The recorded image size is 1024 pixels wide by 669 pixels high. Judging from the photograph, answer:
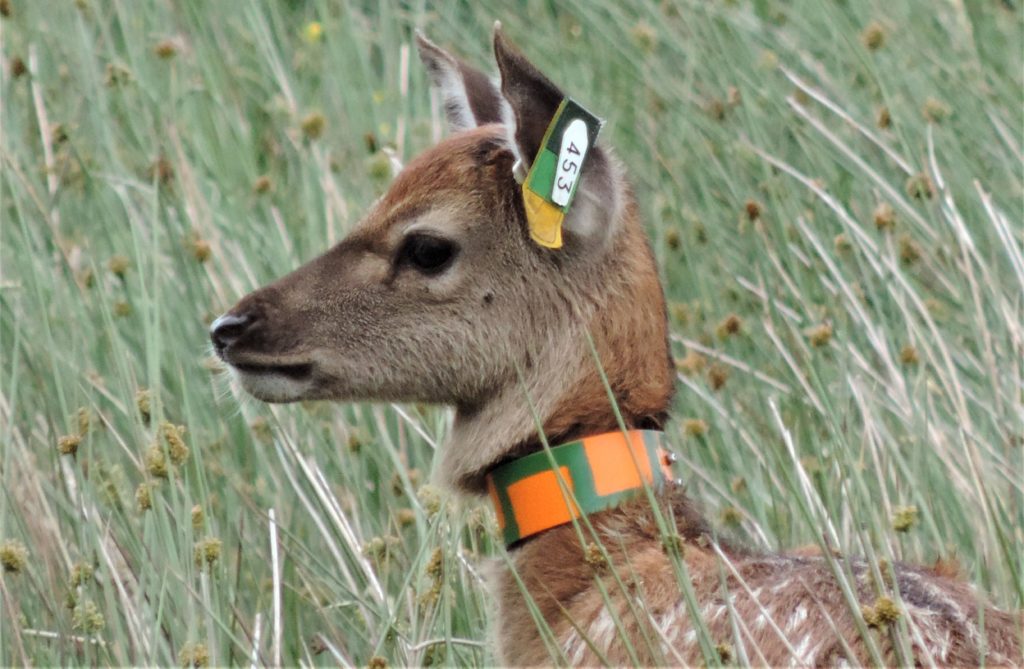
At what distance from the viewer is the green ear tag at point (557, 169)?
3176 mm

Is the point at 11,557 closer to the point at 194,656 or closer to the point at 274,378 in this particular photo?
the point at 194,656

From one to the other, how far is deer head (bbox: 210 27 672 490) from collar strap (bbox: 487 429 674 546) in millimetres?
175

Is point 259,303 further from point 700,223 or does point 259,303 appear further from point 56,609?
point 700,223

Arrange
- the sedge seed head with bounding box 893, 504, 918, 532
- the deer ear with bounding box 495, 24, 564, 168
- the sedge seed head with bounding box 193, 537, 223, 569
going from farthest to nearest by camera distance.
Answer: the sedge seed head with bounding box 193, 537, 223, 569, the deer ear with bounding box 495, 24, 564, 168, the sedge seed head with bounding box 893, 504, 918, 532

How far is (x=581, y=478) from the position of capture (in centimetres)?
314

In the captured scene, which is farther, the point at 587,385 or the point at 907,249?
the point at 907,249

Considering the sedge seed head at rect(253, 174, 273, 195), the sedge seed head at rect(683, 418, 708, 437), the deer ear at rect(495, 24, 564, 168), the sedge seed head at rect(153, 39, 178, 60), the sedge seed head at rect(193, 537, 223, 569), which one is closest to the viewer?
the deer ear at rect(495, 24, 564, 168)

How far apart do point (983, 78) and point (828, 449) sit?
5.62 feet

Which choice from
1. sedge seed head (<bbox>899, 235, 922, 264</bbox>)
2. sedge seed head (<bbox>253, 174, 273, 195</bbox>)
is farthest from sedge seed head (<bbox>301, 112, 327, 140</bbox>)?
sedge seed head (<bbox>899, 235, 922, 264</bbox>)

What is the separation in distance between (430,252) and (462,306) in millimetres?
129

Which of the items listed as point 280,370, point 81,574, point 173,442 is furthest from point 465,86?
point 81,574

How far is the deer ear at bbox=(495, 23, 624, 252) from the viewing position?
313 centimetres

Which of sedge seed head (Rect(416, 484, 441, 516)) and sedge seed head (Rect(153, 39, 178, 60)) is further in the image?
sedge seed head (Rect(153, 39, 178, 60))

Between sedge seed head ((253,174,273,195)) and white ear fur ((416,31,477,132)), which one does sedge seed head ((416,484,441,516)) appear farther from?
sedge seed head ((253,174,273,195))
